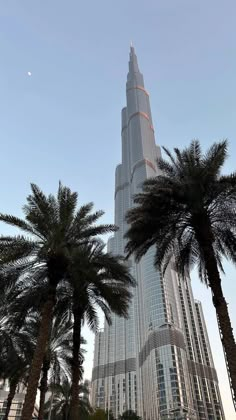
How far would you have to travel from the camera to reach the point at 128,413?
265ft

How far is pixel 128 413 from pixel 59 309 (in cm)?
7393

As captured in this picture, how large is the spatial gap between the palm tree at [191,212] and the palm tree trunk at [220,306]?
38 mm

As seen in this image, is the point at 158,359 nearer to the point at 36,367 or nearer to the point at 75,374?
the point at 75,374

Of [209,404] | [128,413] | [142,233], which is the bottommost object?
[142,233]

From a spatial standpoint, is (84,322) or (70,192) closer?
(70,192)

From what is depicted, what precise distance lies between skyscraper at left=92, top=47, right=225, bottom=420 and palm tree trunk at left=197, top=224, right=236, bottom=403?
75022 millimetres

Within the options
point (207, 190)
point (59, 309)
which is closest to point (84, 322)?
point (59, 309)

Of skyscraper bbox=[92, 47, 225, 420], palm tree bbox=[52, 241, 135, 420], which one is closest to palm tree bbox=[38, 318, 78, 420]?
palm tree bbox=[52, 241, 135, 420]

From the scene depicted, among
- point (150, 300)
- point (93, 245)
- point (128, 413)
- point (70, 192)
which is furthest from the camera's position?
point (150, 300)

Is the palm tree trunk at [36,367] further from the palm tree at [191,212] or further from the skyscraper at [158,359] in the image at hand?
the skyscraper at [158,359]

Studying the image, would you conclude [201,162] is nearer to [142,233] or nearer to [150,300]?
[142,233]

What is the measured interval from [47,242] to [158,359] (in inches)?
4151

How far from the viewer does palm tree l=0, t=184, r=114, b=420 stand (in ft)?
52.7

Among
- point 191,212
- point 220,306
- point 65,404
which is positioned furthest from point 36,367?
point 65,404
